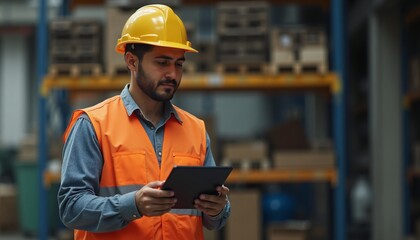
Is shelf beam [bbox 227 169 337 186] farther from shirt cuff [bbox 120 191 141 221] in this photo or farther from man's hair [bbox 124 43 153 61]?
shirt cuff [bbox 120 191 141 221]

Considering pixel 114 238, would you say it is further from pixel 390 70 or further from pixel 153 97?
pixel 390 70

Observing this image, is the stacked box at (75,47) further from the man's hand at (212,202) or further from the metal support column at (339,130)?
the man's hand at (212,202)

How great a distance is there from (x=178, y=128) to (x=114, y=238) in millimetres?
497

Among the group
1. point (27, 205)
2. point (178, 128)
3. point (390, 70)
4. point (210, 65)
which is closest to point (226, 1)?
point (210, 65)

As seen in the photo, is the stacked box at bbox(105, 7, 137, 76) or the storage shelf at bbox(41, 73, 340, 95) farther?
the stacked box at bbox(105, 7, 137, 76)

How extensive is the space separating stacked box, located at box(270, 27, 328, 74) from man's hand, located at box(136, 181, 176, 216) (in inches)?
198

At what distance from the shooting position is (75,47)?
7715 millimetres

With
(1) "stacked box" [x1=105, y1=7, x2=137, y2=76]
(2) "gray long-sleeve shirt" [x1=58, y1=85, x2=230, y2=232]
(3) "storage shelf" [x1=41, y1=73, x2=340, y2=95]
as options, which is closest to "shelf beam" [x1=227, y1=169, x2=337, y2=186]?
(3) "storage shelf" [x1=41, y1=73, x2=340, y2=95]

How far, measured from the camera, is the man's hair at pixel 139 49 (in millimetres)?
2753

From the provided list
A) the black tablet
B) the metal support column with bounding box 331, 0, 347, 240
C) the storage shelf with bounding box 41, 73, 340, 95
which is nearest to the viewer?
the black tablet

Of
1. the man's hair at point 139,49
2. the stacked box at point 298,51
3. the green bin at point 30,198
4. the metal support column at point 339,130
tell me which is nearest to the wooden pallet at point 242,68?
the stacked box at point 298,51

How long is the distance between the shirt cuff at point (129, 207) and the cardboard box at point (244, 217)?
5091mm

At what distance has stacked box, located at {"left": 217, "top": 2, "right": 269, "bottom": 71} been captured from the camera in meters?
7.50

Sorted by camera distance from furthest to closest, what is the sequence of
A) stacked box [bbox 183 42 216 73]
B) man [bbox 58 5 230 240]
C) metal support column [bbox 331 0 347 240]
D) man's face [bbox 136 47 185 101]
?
stacked box [bbox 183 42 216 73] < metal support column [bbox 331 0 347 240] < man's face [bbox 136 47 185 101] < man [bbox 58 5 230 240]
